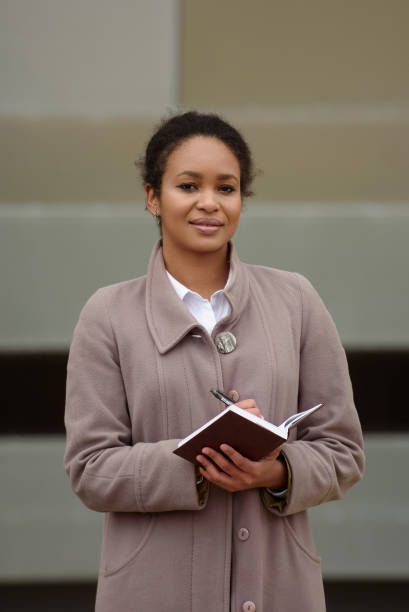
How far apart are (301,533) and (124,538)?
42 cm

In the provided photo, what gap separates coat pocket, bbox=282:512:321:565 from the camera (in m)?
1.85

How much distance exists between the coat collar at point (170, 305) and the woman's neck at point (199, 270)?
0.03m

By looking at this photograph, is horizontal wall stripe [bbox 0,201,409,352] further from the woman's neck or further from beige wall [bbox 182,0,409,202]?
the woman's neck

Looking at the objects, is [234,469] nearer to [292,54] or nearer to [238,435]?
[238,435]

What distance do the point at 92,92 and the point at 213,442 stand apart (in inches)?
107

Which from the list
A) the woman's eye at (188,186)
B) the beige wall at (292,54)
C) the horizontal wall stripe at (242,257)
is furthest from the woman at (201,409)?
the beige wall at (292,54)

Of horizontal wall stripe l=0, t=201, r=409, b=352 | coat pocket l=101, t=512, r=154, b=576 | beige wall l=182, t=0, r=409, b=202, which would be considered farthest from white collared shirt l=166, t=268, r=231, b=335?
beige wall l=182, t=0, r=409, b=202

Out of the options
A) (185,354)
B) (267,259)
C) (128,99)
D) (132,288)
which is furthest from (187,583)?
(128,99)

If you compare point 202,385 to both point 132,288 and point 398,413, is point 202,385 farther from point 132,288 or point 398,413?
point 398,413

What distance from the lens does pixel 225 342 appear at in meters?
1.87

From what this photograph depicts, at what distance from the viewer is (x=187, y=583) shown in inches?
69.7

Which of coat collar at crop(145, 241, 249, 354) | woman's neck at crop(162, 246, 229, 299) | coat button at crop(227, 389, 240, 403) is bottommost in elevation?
coat button at crop(227, 389, 240, 403)

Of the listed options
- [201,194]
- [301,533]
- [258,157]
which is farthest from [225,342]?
[258,157]

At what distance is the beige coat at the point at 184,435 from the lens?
1767mm
